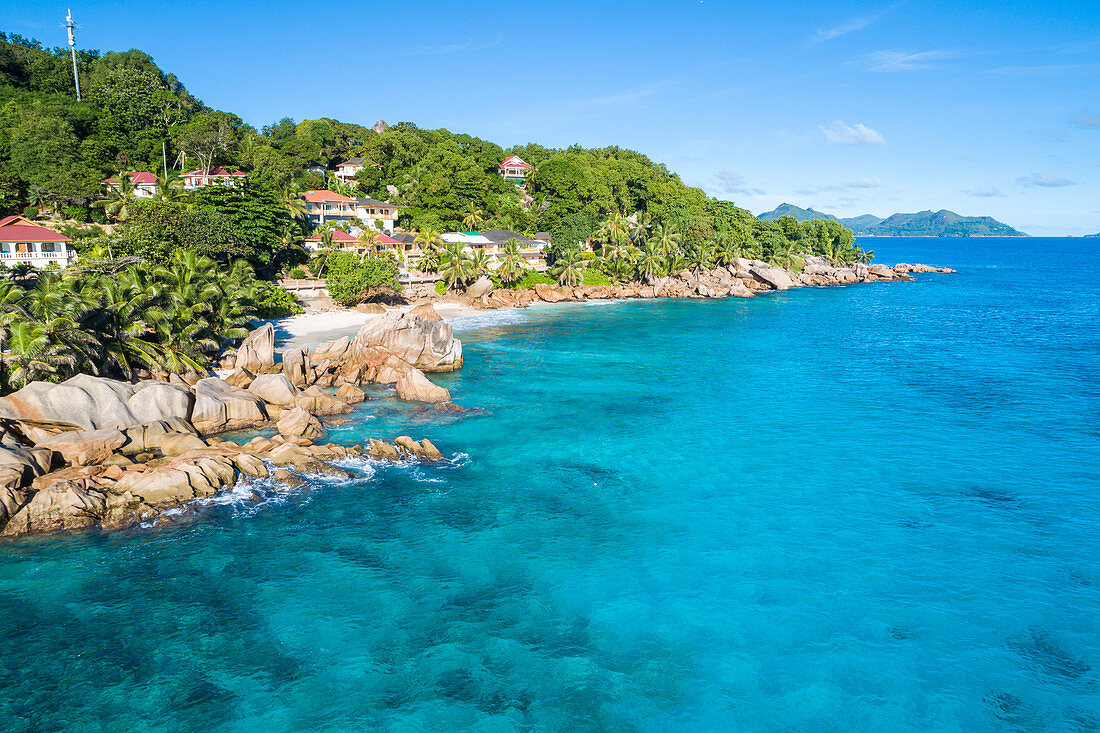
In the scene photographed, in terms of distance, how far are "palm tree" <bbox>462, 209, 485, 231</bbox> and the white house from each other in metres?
10.9

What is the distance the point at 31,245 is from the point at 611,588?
5565cm

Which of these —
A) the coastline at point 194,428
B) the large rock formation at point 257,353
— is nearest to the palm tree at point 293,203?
the coastline at point 194,428

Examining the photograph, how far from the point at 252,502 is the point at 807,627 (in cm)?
2074

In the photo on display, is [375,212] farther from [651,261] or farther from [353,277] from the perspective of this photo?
[651,261]

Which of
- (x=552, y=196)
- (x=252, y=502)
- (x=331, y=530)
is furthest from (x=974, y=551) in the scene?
(x=552, y=196)

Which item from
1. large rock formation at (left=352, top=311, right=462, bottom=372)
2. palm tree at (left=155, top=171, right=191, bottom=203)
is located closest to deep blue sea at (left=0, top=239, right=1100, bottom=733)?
large rock formation at (left=352, top=311, right=462, bottom=372)

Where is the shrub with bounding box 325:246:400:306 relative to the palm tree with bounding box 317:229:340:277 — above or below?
below

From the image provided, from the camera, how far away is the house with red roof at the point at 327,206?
9275 centimetres

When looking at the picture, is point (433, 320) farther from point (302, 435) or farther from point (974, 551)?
point (974, 551)

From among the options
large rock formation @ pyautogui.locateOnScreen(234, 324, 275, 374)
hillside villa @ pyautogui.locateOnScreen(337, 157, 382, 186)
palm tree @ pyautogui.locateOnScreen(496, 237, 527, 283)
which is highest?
hillside villa @ pyautogui.locateOnScreen(337, 157, 382, 186)

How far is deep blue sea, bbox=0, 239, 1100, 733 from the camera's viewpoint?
52.1 feet

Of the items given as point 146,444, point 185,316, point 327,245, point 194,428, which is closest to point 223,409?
point 194,428

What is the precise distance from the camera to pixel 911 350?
5822 cm

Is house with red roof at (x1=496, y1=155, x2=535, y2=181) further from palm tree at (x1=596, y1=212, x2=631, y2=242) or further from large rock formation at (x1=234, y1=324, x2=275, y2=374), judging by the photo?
large rock formation at (x1=234, y1=324, x2=275, y2=374)
